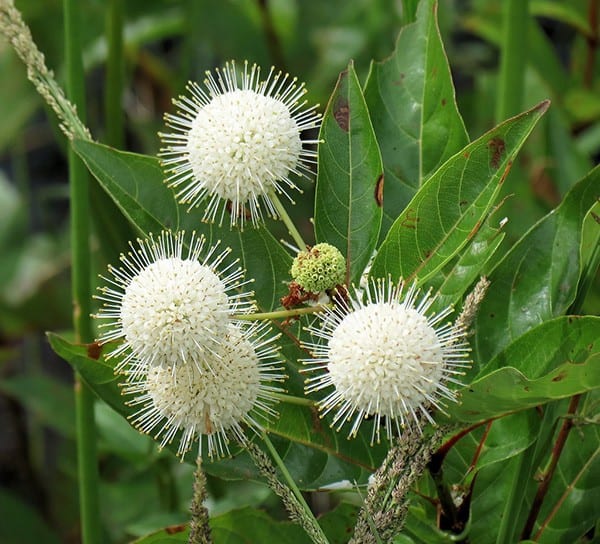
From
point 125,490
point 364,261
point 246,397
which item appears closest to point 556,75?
point 125,490

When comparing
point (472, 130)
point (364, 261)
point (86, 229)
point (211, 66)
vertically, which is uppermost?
point (211, 66)

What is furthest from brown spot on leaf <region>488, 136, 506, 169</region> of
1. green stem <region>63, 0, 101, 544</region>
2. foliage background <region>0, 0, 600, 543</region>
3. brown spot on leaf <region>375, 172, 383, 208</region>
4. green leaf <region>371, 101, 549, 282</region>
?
foliage background <region>0, 0, 600, 543</region>

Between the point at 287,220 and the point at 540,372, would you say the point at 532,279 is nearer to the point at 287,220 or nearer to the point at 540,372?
the point at 540,372

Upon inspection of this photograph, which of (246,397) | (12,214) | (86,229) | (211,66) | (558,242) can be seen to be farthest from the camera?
(211,66)

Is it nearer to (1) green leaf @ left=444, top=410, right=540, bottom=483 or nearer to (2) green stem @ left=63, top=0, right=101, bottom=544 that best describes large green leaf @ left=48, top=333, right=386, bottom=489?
(1) green leaf @ left=444, top=410, right=540, bottom=483

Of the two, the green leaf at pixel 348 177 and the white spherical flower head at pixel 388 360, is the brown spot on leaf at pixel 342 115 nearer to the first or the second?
the green leaf at pixel 348 177

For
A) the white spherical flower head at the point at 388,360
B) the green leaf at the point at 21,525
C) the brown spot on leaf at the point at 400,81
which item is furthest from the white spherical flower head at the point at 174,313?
the green leaf at the point at 21,525

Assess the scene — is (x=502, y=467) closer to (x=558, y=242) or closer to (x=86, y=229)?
(x=558, y=242)
